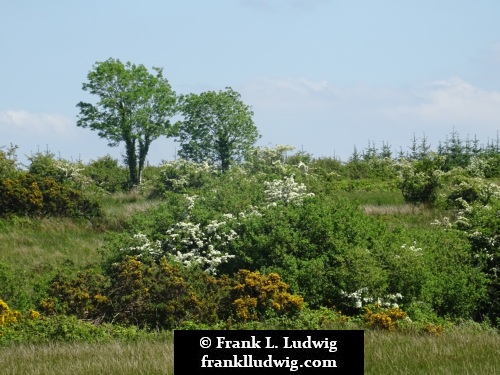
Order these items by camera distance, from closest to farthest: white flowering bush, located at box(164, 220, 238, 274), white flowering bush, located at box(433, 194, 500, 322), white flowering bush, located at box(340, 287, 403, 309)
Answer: white flowering bush, located at box(340, 287, 403, 309), white flowering bush, located at box(433, 194, 500, 322), white flowering bush, located at box(164, 220, 238, 274)

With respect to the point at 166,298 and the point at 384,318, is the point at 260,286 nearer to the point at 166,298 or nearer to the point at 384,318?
the point at 166,298

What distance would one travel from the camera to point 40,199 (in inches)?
1277

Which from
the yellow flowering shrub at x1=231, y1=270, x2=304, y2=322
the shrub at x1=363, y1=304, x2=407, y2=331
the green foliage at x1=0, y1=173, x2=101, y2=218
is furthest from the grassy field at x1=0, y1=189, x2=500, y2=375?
the green foliage at x1=0, y1=173, x2=101, y2=218

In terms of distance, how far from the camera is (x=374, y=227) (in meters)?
18.4

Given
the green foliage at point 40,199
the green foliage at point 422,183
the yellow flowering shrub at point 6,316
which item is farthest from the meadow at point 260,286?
the green foliage at point 422,183

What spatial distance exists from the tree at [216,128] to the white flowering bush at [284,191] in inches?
987

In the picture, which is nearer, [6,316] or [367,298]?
[6,316]

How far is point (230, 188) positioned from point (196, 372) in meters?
12.6

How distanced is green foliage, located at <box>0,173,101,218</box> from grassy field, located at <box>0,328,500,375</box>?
20309mm

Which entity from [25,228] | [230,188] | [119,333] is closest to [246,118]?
[25,228]

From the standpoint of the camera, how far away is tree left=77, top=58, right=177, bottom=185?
47000 mm

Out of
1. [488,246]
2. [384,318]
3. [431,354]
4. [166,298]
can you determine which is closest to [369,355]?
[431,354]

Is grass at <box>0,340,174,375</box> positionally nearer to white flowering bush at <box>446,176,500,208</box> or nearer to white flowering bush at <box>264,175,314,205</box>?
white flowering bush at <box>264,175,314,205</box>

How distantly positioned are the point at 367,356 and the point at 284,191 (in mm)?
11945
